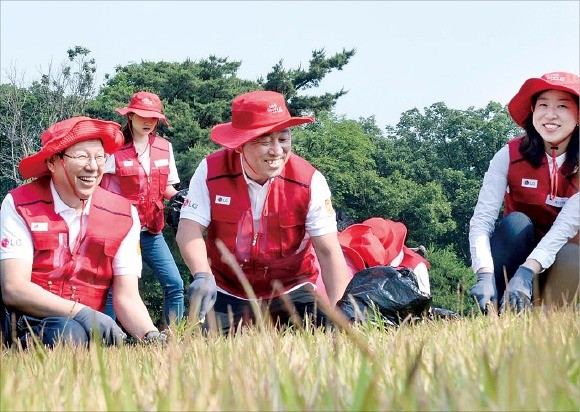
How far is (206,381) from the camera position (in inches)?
60.5

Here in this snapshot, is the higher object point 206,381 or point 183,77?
point 183,77

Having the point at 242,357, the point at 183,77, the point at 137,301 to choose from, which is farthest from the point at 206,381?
the point at 183,77

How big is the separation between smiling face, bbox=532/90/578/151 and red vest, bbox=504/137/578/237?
0.23m

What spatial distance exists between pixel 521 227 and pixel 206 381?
12.5 feet

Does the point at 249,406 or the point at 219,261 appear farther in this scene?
the point at 219,261

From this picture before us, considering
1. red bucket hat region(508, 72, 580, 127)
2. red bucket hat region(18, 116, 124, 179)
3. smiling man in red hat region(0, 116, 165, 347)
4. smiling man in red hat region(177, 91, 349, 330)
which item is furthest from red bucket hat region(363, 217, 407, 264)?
red bucket hat region(18, 116, 124, 179)

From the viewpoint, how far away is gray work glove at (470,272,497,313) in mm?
4918

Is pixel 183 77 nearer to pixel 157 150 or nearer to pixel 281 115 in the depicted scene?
pixel 157 150

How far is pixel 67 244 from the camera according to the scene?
4.68m

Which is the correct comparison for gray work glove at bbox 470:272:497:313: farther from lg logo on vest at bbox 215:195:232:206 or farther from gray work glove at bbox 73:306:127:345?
gray work glove at bbox 73:306:127:345

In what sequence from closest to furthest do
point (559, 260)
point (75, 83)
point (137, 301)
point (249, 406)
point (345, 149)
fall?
1. point (249, 406)
2. point (137, 301)
3. point (559, 260)
4. point (75, 83)
5. point (345, 149)

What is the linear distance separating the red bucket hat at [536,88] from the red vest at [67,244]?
221cm

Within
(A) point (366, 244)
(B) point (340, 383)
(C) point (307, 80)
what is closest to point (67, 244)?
(A) point (366, 244)

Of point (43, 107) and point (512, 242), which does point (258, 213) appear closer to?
point (512, 242)
